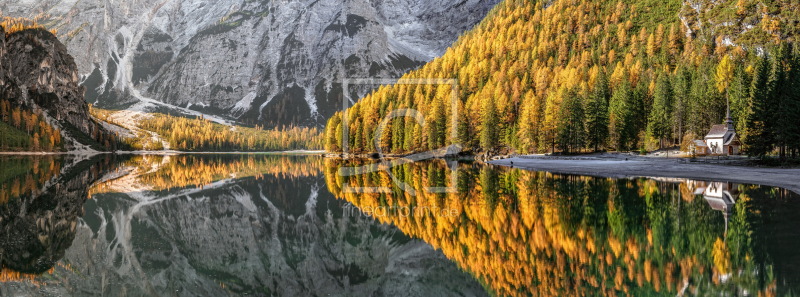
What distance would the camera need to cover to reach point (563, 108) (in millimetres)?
85812

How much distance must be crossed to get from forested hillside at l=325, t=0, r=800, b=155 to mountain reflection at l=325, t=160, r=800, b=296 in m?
33.7

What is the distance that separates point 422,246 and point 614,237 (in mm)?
7801

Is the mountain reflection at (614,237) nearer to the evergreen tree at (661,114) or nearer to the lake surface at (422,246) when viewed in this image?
the lake surface at (422,246)

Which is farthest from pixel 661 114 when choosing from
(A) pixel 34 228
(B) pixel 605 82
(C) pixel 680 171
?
(A) pixel 34 228

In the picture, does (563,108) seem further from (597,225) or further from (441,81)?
(597,225)

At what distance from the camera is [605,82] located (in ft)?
319

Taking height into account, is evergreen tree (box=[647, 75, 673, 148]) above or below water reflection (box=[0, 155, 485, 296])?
above

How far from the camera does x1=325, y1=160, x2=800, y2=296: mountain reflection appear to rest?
43.2 ft

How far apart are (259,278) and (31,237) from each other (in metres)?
12.6

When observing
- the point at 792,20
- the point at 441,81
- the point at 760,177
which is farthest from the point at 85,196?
the point at 792,20

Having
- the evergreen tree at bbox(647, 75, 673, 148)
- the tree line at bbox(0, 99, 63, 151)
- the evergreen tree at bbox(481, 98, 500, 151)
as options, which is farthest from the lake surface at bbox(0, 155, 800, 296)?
the tree line at bbox(0, 99, 63, 151)

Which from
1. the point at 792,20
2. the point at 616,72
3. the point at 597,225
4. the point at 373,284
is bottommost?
the point at 373,284

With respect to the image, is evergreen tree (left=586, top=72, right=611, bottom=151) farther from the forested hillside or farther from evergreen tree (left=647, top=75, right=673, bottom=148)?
evergreen tree (left=647, top=75, right=673, bottom=148)

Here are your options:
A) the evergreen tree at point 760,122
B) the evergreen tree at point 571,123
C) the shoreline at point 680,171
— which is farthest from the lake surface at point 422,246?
the evergreen tree at point 571,123
